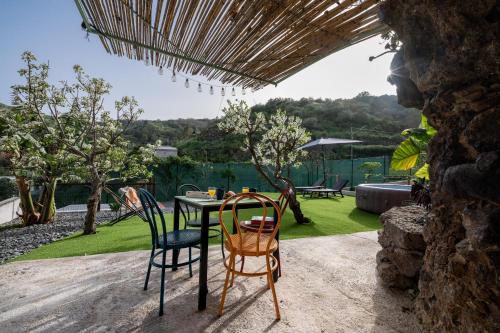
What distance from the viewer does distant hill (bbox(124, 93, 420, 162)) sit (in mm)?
20781

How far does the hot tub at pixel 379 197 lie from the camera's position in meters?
5.49

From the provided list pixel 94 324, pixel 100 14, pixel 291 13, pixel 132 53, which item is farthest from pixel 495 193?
pixel 94 324

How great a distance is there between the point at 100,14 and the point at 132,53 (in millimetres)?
357

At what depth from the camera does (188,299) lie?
214cm

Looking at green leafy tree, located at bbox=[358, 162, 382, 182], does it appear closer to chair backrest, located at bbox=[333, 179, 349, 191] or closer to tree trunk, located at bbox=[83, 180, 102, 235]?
chair backrest, located at bbox=[333, 179, 349, 191]

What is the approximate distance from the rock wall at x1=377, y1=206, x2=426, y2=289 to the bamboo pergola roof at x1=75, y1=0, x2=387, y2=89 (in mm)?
1658

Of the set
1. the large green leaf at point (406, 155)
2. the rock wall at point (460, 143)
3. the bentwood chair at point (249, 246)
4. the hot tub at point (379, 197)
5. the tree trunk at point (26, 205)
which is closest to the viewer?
the rock wall at point (460, 143)

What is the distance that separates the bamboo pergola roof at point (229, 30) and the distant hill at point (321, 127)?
17.8 m

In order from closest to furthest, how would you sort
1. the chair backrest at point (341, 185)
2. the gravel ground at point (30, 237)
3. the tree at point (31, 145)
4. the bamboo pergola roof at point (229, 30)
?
the bamboo pergola roof at point (229, 30) → the gravel ground at point (30, 237) → the tree at point (31, 145) → the chair backrest at point (341, 185)

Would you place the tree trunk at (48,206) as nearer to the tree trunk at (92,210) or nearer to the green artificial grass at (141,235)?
the green artificial grass at (141,235)

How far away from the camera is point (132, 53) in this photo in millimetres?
1508

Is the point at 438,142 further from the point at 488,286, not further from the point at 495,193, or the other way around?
the point at 488,286

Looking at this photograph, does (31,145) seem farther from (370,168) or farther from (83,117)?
(370,168)

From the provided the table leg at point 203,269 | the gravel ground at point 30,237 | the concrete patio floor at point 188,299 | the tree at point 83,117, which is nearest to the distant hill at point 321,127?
the tree at point 83,117
